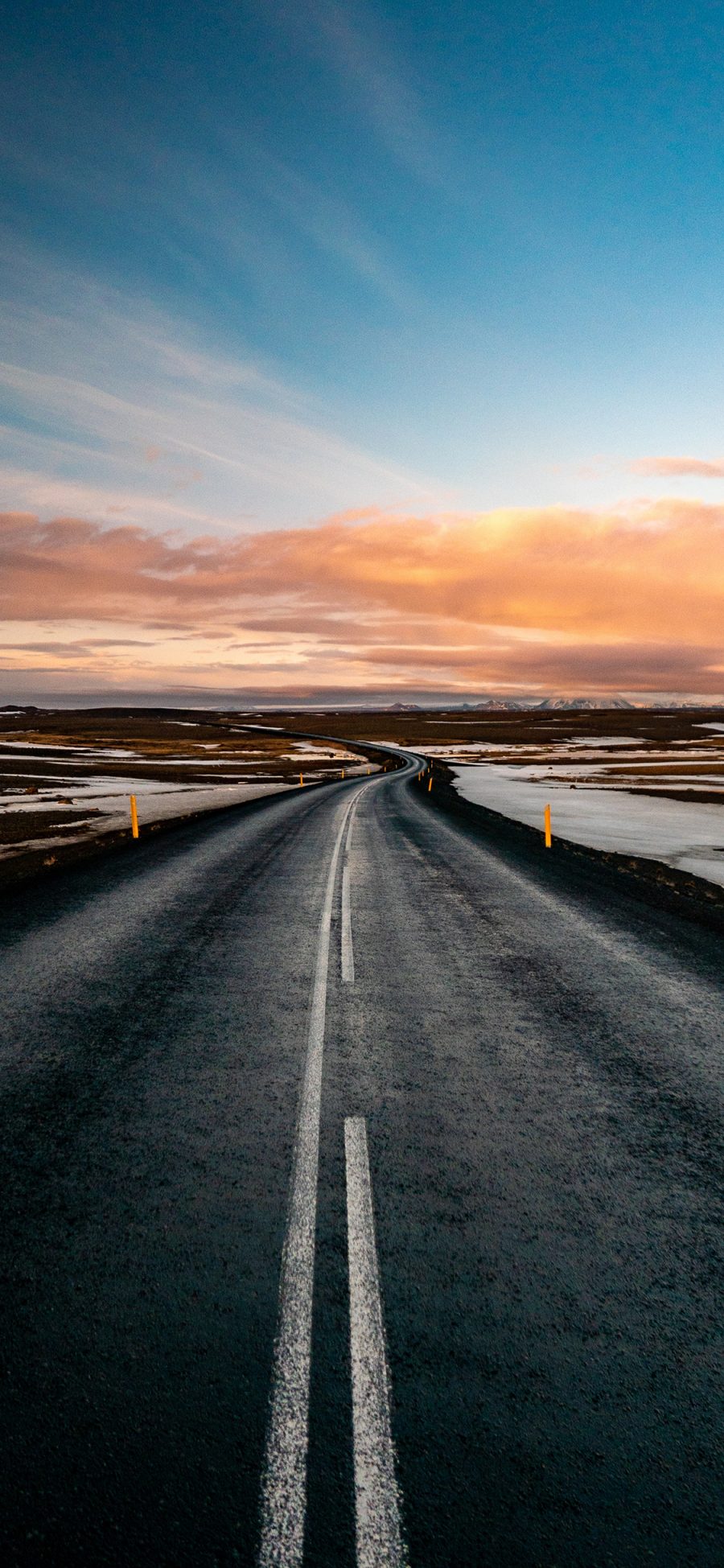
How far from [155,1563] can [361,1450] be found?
797 millimetres

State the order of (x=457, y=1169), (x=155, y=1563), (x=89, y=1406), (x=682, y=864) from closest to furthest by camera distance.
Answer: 1. (x=155, y=1563)
2. (x=89, y=1406)
3. (x=457, y=1169)
4. (x=682, y=864)

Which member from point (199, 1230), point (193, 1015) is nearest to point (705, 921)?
point (193, 1015)

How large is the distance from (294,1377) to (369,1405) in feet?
1.19

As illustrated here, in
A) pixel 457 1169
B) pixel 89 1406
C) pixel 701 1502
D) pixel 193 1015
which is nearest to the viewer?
pixel 701 1502

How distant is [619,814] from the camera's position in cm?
3064

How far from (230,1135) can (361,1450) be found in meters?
2.58

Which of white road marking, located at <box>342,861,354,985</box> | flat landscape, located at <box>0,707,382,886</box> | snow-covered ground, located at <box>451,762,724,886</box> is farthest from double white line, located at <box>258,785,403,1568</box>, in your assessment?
snow-covered ground, located at <box>451,762,724,886</box>

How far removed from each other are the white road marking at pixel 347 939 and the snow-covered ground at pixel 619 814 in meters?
7.81

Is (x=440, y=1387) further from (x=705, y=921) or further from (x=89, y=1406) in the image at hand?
(x=705, y=921)

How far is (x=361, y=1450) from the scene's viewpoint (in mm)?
2857

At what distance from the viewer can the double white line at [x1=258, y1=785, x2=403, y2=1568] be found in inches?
101

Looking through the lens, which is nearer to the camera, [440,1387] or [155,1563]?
[155,1563]

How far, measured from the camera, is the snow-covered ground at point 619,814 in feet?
66.0

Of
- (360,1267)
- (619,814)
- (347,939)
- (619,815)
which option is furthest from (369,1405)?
(619,814)
